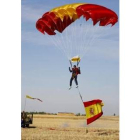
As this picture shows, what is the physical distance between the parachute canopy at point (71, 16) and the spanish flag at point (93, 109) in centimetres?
164

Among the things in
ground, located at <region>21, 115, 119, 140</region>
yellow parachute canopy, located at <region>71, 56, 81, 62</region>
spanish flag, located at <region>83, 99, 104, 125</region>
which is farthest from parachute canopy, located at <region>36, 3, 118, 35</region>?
ground, located at <region>21, 115, 119, 140</region>

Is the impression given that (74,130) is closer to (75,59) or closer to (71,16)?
(75,59)

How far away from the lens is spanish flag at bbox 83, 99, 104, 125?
8.05 meters

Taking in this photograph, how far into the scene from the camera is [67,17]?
7.79m

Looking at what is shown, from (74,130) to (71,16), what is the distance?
2592 mm

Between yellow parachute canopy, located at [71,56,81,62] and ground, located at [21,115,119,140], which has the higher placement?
yellow parachute canopy, located at [71,56,81,62]

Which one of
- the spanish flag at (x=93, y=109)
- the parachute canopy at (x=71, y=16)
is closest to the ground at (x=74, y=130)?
the spanish flag at (x=93, y=109)

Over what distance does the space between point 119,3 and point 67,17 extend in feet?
3.67

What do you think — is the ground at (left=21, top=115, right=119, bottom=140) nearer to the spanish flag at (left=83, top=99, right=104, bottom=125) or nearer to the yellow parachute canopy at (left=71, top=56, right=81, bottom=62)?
the spanish flag at (left=83, top=99, right=104, bottom=125)

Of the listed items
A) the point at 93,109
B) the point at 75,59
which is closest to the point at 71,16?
the point at 75,59

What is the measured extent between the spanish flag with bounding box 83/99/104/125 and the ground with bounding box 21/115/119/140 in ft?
0.38
